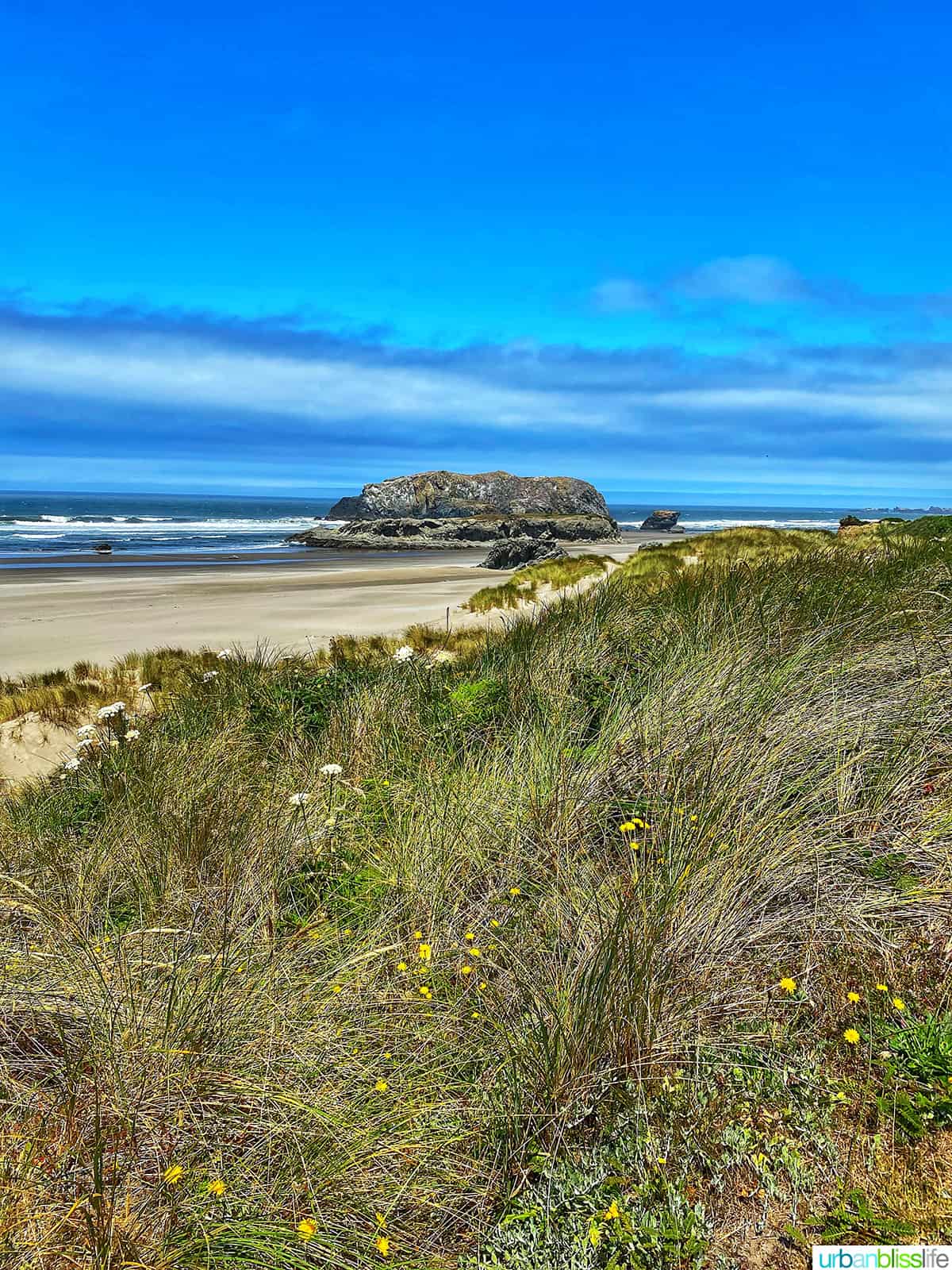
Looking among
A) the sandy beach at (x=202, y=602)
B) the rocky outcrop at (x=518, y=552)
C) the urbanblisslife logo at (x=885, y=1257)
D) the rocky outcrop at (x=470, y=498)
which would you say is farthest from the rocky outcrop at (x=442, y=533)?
the urbanblisslife logo at (x=885, y=1257)

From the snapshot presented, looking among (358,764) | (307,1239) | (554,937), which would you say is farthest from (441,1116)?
(358,764)

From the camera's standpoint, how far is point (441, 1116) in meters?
2.39

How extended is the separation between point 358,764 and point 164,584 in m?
22.7

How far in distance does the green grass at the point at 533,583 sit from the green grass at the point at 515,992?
11022mm

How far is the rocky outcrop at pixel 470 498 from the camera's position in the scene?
73562mm

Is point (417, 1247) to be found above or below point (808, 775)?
below

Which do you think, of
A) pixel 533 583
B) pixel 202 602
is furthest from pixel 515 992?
pixel 202 602

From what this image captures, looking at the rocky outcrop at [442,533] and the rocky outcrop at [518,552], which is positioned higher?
the rocky outcrop at [442,533]

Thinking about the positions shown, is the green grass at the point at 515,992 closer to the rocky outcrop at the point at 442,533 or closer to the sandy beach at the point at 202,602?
the sandy beach at the point at 202,602

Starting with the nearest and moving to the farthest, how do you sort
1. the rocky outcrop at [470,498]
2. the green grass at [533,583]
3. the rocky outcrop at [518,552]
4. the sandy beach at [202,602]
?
the sandy beach at [202,602]
the green grass at [533,583]
the rocky outcrop at [518,552]
the rocky outcrop at [470,498]

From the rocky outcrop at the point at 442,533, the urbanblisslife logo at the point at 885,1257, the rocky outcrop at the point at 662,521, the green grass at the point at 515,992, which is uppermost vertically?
the rocky outcrop at the point at 662,521

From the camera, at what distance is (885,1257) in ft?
6.49

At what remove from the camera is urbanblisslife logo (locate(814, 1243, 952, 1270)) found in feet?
6.50

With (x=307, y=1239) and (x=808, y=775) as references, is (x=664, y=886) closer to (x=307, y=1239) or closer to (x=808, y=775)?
(x=808, y=775)
